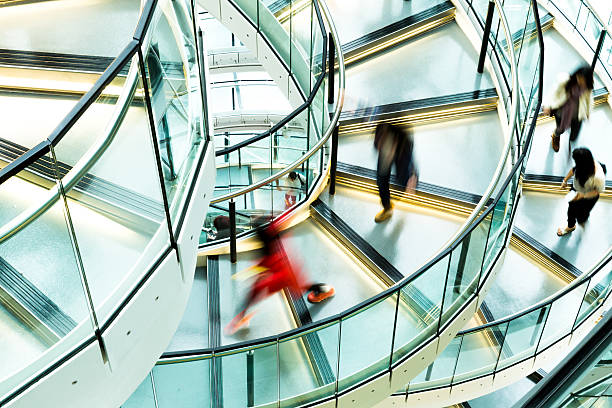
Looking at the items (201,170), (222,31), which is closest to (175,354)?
(201,170)

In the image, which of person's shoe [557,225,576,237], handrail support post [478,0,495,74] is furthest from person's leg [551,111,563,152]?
person's shoe [557,225,576,237]

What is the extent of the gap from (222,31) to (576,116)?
1280 centimetres

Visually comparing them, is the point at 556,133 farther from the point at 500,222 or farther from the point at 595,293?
the point at 500,222

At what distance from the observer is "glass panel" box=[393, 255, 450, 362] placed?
258 inches

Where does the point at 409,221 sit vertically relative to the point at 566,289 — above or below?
above

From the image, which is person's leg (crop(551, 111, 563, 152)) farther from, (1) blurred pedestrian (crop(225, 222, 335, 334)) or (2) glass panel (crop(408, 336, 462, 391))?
(1) blurred pedestrian (crop(225, 222, 335, 334))

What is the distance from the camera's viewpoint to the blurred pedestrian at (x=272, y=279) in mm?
7797

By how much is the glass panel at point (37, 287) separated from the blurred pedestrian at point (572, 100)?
6730mm

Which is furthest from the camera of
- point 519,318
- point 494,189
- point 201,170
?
point 519,318

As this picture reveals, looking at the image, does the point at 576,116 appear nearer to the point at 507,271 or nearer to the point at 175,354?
the point at 507,271

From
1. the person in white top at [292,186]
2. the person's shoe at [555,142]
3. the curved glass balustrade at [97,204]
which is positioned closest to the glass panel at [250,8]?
the person in white top at [292,186]

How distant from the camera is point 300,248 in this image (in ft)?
27.8

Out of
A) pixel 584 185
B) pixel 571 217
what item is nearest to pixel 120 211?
pixel 584 185

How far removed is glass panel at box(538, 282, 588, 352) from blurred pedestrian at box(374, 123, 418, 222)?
2.00m
